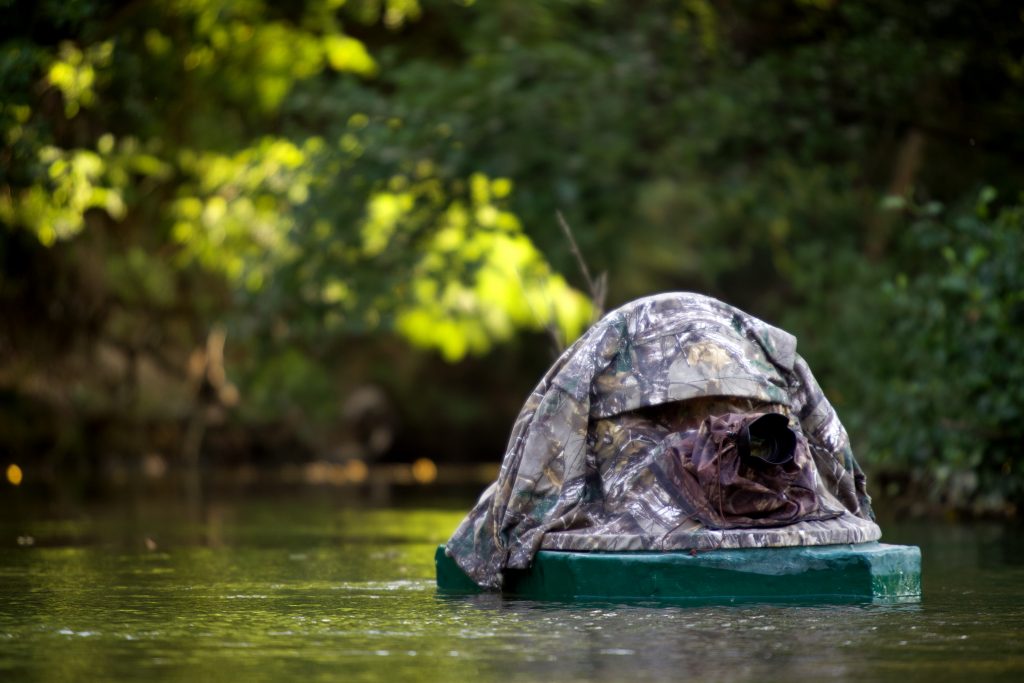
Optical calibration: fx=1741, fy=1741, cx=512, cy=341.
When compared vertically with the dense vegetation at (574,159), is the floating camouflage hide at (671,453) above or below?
below

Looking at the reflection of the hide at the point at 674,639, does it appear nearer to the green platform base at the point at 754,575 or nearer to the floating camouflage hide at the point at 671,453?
the green platform base at the point at 754,575

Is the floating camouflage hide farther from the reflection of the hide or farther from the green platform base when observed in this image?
the reflection of the hide

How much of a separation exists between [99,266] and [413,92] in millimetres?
11261

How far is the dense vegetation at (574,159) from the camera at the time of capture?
43.8ft

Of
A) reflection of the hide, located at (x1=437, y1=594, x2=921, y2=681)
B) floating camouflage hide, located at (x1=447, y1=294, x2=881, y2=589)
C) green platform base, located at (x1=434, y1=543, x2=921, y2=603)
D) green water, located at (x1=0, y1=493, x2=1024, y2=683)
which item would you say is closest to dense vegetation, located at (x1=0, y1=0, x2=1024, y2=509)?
green water, located at (x1=0, y1=493, x2=1024, y2=683)

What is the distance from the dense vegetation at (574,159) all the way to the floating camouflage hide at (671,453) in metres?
3.69

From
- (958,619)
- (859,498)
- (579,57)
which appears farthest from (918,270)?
(958,619)

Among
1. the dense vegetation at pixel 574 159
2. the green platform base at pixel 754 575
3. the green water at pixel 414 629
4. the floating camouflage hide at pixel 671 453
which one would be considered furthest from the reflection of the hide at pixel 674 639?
the dense vegetation at pixel 574 159

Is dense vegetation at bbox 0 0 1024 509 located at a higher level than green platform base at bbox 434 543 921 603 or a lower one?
higher

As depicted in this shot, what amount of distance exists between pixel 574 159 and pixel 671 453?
936 centimetres

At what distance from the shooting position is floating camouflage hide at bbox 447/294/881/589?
24.1 ft

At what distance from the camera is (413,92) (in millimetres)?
17078

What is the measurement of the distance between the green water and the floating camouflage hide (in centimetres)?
42

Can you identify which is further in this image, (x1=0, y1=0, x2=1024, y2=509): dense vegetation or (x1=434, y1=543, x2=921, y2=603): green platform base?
(x1=0, y1=0, x2=1024, y2=509): dense vegetation
